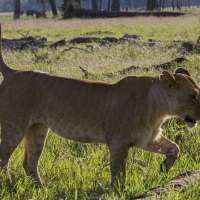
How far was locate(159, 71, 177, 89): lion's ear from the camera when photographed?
4934 millimetres

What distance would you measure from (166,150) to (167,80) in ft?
2.03

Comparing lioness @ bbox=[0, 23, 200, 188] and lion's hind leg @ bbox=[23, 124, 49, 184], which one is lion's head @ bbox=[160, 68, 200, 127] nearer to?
lioness @ bbox=[0, 23, 200, 188]

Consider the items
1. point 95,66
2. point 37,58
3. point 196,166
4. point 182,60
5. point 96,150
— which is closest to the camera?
point 196,166

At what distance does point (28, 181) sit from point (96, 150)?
1.01 metres

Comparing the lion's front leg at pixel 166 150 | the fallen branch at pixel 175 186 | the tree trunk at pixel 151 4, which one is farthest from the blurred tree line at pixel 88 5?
the fallen branch at pixel 175 186

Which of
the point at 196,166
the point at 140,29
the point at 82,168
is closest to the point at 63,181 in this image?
the point at 82,168

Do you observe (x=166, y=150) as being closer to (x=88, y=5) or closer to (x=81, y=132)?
(x=81, y=132)

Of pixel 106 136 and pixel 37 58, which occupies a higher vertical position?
pixel 106 136

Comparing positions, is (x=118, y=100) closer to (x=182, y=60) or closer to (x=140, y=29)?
(x=182, y=60)

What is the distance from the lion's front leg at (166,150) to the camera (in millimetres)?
5188

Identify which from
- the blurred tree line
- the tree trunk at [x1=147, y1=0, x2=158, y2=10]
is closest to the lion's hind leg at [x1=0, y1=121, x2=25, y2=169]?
the blurred tree line

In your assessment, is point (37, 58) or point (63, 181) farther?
point (37, 58)

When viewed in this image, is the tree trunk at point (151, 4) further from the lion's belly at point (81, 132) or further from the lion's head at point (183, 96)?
the lion's head at point (183, 96)

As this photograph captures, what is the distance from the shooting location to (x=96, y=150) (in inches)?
238
